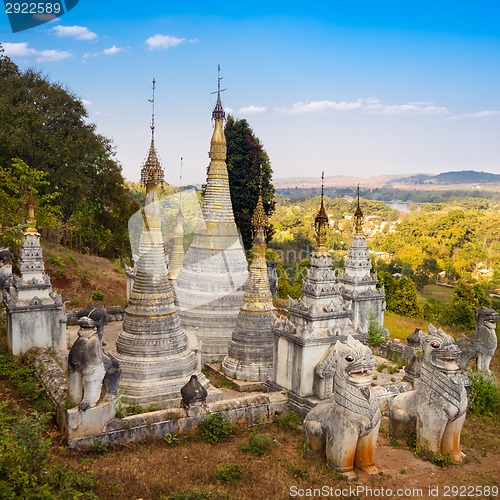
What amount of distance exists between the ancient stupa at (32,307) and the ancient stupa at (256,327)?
638 cm

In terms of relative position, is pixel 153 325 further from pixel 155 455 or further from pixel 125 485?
pixel 125 485

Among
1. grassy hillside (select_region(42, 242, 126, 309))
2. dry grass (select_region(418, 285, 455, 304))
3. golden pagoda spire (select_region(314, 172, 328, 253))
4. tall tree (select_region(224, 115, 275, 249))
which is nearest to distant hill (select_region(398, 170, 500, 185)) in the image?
dry grass (select_region(418, 285, 455, 304))

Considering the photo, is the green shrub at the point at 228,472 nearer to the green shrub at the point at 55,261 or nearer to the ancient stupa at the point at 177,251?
the ancient stupa at the point at 177,251

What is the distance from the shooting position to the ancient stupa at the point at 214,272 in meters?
19.9

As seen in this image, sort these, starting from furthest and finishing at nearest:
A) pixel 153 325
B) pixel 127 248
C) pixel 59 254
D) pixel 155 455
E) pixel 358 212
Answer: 1. pixel 127 248
2. pixel 59 254
3. pixel 358 212
4. pixel 153 325
5. pixel 155 455

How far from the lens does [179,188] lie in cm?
2508

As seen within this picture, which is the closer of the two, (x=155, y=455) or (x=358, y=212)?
(x=155, y=455)

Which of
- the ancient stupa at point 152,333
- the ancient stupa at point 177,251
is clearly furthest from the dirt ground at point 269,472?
the ancient stupa at point 177,251

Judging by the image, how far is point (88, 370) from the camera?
11.7m

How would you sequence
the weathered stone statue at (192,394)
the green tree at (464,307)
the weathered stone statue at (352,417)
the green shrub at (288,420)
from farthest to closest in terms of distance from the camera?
the green tree at (464,307) → the green shrub at (288,420) → the weathered stone statue at (192,394) → the weathered stone statue at (352,417)

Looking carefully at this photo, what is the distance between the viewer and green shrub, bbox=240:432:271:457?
40.0ft

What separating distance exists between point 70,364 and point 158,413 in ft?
8.15

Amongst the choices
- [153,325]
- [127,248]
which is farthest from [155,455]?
[127,248]

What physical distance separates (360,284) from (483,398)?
30.8ft
